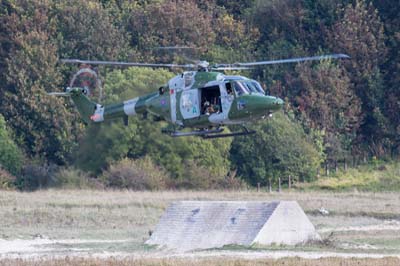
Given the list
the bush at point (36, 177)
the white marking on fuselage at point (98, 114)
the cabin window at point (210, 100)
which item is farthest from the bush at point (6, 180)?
the cabin window at point (210, 100)

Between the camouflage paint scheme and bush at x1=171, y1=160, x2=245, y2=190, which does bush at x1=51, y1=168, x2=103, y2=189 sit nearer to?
bush at x1=171, y1=160, x2=245, y2=190

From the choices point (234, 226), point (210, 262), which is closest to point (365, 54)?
point (234, 226)

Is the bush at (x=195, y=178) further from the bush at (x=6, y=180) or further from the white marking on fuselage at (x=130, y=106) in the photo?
the white marking on fuselage at (x=130, y=106)

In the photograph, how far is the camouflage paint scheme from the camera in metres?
40.6

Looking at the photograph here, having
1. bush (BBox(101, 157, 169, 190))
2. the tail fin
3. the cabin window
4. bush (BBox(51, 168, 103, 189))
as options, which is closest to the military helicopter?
the cabin window

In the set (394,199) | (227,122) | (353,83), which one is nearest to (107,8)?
(353,83)

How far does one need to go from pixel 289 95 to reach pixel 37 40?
45.6ft

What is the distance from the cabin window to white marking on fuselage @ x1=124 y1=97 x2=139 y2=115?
3.43m

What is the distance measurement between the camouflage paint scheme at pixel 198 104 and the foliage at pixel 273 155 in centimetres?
2243

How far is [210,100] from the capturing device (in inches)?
1655

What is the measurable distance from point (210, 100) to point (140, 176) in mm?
18761

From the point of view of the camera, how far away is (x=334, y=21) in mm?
81188

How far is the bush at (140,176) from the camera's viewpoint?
59.2 metres

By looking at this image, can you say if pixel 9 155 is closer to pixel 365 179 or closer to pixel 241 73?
pixel 241 73
